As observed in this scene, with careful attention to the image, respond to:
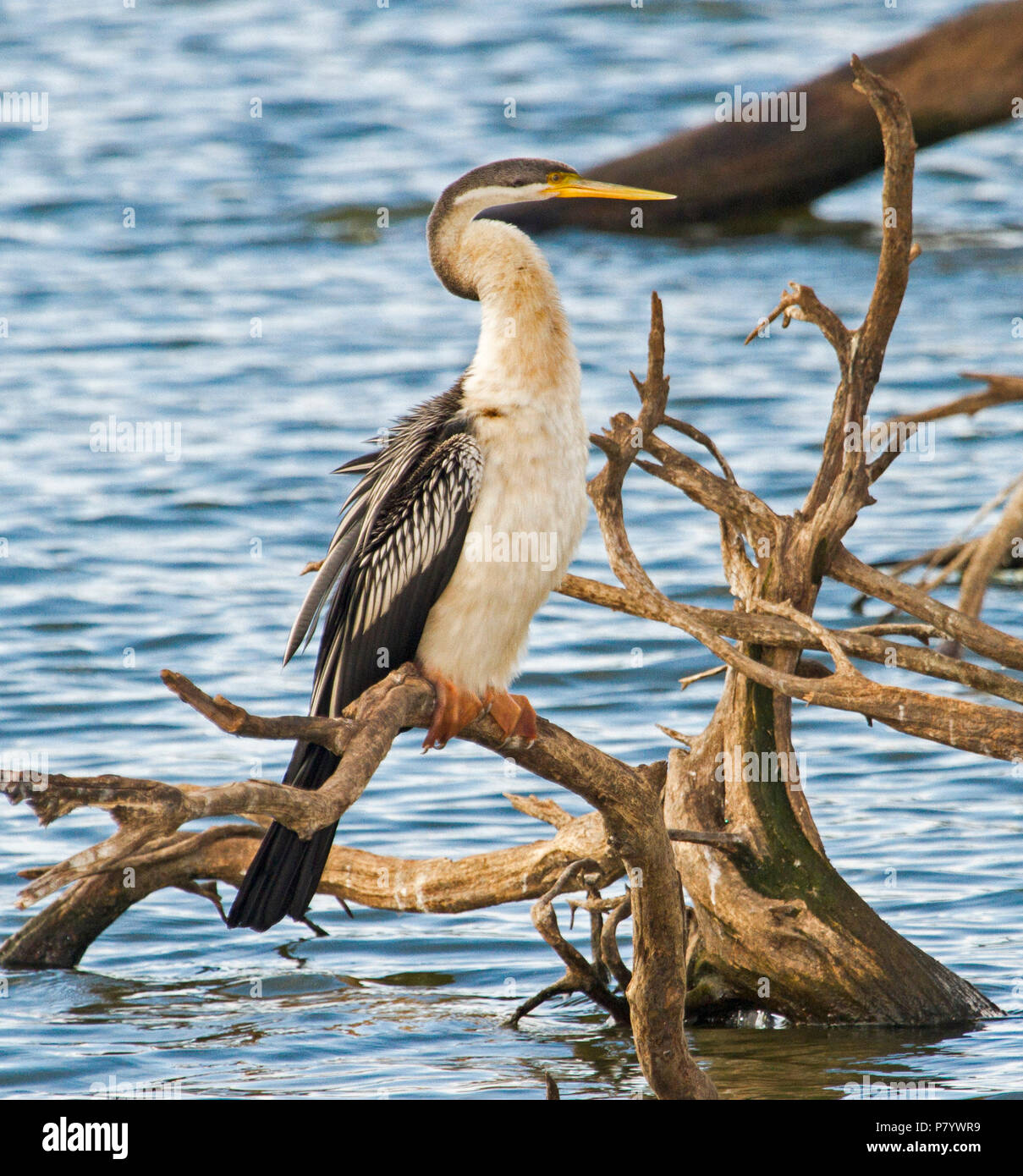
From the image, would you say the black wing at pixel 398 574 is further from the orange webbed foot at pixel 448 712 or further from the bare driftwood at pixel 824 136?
the bare driftwood at pixel 824 136

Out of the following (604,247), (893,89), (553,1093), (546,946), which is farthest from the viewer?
(604,247)

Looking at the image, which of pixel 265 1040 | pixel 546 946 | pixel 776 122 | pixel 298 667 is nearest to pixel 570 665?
pixel 298 667

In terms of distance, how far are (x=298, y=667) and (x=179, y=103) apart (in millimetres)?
16200

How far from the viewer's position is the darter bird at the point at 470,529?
4.97m

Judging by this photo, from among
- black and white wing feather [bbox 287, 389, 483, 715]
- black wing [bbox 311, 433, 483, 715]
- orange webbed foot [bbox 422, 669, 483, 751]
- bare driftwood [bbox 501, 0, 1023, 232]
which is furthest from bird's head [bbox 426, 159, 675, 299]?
bare driftwood [bbox 501, 0, 1023, 232]

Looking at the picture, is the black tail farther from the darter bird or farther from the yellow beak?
the yellow beak

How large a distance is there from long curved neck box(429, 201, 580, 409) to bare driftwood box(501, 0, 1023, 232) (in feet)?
36.9

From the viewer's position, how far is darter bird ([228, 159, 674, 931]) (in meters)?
4.97

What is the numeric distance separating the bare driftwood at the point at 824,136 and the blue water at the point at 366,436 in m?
0.67

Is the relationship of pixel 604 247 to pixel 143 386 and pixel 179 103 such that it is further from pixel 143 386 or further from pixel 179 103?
pixel 179 103

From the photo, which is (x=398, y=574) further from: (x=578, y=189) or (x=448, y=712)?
(x=578, y=189)

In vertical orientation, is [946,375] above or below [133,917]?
above

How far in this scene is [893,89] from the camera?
5.16 metres

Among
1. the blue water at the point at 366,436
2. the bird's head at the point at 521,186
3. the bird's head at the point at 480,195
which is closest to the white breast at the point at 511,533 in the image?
the bird's head at the point at 480,195
